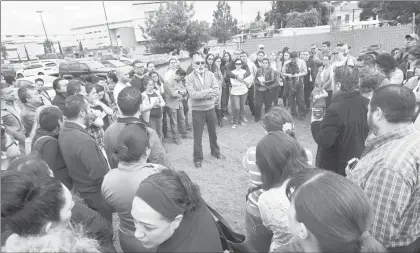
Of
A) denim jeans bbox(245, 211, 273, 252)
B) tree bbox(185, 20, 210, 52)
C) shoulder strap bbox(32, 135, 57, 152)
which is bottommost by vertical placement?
denim jeans bbox(245, 211, 273, 252)

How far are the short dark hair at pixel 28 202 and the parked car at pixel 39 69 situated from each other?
2221 cm

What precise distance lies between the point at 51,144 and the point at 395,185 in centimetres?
262

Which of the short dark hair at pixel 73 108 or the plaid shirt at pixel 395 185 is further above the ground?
the short dark hair at pixel 73 108

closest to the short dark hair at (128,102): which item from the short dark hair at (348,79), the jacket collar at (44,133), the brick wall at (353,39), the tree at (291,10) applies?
the jacket collar at (44,133)

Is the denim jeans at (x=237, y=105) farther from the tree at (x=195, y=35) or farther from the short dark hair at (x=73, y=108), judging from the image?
the tree at (x=195, y=35)

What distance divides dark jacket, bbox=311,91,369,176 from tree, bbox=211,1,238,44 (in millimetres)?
54732

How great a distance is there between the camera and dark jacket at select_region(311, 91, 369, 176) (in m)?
2.64

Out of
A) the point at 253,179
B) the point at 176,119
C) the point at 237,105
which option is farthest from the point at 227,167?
the point at 253,179

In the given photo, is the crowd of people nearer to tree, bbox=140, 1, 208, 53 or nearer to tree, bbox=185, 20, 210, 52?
tree, bbox=140, 1, 208, 53

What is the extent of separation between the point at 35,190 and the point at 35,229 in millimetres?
198

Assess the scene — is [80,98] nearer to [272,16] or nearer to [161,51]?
[161,51]

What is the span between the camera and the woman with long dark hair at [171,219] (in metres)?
1.26

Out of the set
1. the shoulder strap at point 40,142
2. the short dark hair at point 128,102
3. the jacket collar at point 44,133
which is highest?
the short dark hair at point 128,102

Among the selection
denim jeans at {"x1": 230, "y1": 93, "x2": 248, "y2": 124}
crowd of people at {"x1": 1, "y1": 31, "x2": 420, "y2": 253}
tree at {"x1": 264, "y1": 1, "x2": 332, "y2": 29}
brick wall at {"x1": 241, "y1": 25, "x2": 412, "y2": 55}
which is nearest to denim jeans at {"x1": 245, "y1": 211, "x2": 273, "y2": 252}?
crowd of people at {"x1": 1, "y1": 31, "x2": 420, "y2": 253}
